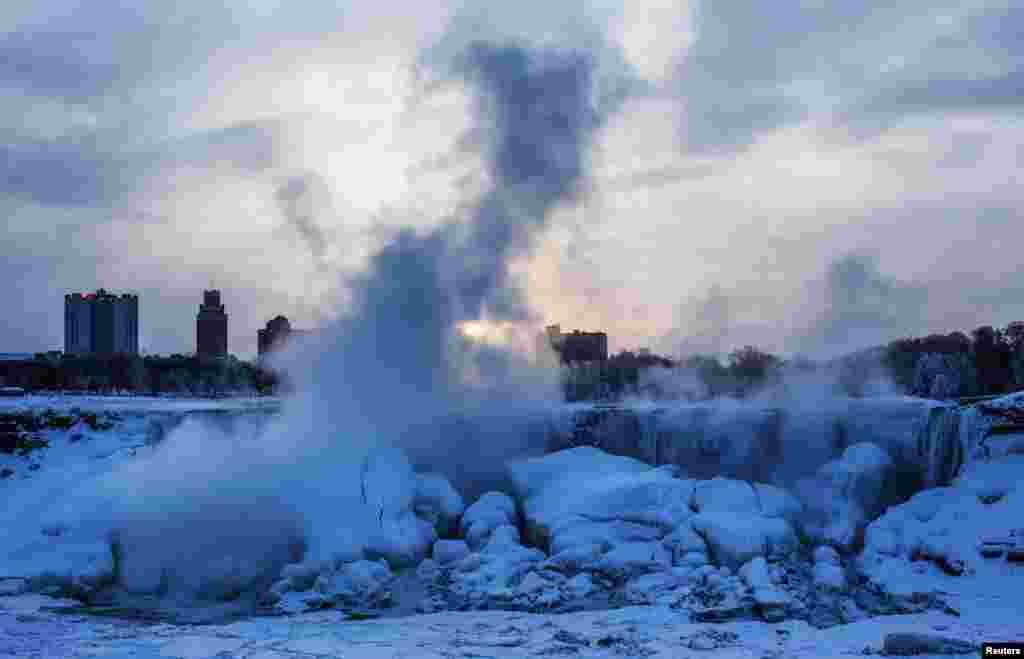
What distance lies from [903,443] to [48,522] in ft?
69.9

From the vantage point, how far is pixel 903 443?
29.5 meters

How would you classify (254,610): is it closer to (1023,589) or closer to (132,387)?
(1023,589)

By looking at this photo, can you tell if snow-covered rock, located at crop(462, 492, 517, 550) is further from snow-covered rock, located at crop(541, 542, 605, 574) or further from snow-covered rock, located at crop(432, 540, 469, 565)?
snow-covered rock, located at crop(541, 542, 605, 574)

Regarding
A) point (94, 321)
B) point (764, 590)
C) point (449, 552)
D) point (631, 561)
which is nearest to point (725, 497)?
point (631, 561)

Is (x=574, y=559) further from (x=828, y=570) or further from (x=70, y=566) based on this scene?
(x=70, y=566)

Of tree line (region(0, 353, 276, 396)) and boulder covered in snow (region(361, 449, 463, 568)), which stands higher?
tree line (region(0, 353, 276, 396))

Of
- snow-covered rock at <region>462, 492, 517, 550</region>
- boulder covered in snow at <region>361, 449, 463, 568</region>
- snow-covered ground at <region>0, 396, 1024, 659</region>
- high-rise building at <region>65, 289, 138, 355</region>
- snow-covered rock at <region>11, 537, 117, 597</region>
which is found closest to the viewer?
snow-covered ground at <region>0, 396, 1024, 659</region>

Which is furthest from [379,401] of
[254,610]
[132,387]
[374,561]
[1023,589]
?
[132,387]

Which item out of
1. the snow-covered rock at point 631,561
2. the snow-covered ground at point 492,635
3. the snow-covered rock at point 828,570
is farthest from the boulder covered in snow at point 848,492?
the snow-covered ground at point 492,635

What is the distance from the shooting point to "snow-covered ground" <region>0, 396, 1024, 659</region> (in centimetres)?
2003

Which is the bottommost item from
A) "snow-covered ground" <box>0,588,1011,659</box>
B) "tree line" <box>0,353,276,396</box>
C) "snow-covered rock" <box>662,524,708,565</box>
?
"snow-covered ground" <box>0,588,1011,659</box>

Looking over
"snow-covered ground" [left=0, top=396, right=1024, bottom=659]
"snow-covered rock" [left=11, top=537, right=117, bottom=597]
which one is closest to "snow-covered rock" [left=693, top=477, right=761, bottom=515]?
"snow-covered ground" [left=0, top=396, right=1024, bottom=659]

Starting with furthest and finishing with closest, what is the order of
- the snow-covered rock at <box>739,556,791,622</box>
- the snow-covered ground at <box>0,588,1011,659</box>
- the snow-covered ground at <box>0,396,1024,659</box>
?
the snow-covered rock at <box>739,556,791,622</box>
the snow-covered ground at <box>0,396,1024,659</box>
the snow-covered ground at <box>0,588,1011,659</box>

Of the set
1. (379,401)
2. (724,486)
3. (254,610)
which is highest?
(379,401)
